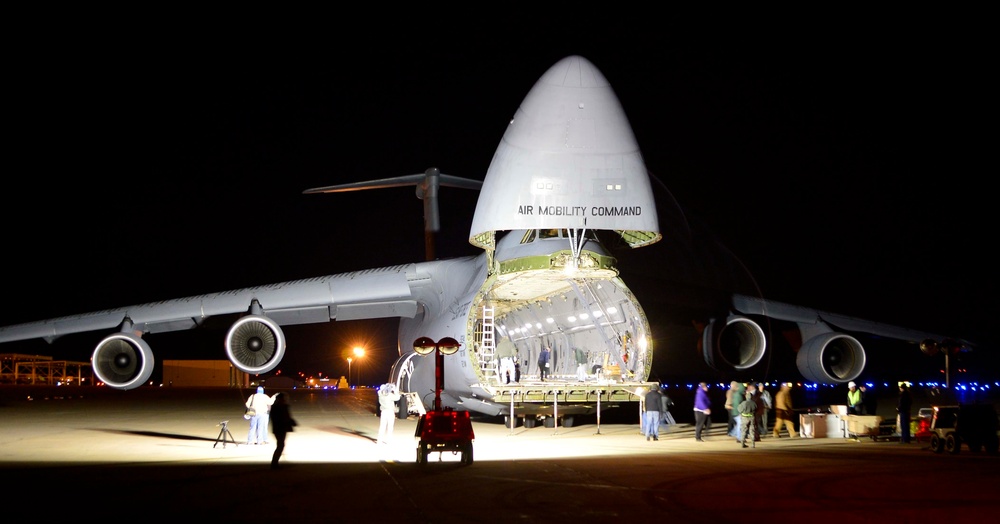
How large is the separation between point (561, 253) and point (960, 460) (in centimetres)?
694

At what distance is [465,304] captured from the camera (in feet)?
59.4

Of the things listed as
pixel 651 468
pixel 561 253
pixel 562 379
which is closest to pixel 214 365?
pixel 562 379

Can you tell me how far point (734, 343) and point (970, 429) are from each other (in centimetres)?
713

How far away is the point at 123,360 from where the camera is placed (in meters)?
20.2

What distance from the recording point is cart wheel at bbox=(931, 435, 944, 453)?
13.1 metres

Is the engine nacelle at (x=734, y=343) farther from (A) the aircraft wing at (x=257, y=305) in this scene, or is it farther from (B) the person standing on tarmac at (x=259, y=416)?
(B) the person standing on tarmac at (x=259, y=416)

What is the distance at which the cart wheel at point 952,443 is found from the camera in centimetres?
1287

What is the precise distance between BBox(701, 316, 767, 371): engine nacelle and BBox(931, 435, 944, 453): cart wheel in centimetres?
624

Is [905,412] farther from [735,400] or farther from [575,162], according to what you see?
[575,162]

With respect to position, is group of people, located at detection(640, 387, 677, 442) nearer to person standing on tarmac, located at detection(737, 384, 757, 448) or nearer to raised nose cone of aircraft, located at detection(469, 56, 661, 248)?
person standing on tarmac, located at detection(737, 384, 757, 448)

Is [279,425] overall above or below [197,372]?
above

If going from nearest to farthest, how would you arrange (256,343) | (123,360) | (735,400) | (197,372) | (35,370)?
(735,400) → (256,343) → (123,360) → (35,370) → (197,372)

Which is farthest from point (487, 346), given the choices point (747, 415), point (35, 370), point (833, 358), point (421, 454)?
point (35, 370)

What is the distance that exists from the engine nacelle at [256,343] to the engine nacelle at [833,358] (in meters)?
11.4
